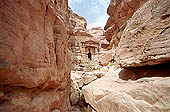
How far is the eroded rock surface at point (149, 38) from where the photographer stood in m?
1.90

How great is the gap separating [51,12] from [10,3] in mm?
1671

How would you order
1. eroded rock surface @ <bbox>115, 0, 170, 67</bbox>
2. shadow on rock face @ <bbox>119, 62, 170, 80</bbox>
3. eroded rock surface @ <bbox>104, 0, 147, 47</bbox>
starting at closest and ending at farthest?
eroded rock surface @ <bbox>115, 0, 170, 67</bbox>, shadow on rock face @ <bbox>119, 62, 170, 80</bbox>, eroded rock surface @ <bbox>104, 0, 147, 47</bbox>

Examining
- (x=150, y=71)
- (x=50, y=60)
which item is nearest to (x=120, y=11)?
(x=150, y=71)

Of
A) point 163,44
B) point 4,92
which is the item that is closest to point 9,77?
point 4,92

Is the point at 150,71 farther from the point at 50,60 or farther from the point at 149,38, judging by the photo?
the point at 50,60

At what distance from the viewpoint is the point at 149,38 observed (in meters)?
2.16

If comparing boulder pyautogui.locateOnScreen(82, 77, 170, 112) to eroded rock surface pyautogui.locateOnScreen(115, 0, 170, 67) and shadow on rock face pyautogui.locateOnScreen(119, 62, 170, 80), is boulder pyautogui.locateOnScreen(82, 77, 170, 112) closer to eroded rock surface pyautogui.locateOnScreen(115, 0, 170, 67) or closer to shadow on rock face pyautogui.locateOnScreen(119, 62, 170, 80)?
shadow on rock face pyautogui.locateOnScreen(119, 62, 170, 80)

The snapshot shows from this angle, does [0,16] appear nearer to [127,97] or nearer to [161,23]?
[127,97]

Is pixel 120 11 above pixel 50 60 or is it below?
above

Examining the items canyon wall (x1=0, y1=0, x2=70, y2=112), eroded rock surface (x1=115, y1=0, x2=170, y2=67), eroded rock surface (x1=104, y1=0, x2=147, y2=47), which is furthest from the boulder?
eroded rock surface (x1=104, y1=0, x2=147, y2=47)

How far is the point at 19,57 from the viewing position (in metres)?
1.93

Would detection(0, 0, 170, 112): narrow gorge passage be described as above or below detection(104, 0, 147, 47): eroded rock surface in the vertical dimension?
below

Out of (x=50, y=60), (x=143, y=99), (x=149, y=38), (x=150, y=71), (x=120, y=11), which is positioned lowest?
(x=143, y=99)

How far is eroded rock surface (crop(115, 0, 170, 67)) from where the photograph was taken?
1898mm
